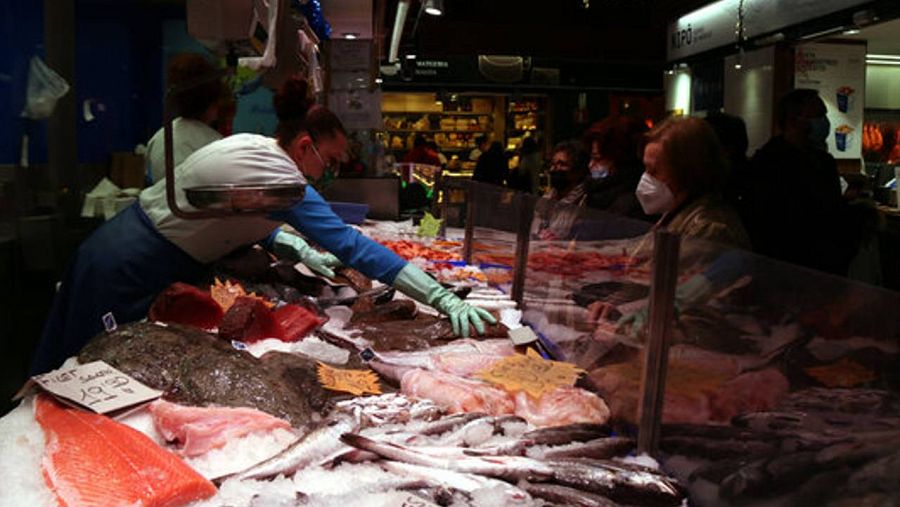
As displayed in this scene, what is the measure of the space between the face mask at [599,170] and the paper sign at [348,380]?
3.59 metres

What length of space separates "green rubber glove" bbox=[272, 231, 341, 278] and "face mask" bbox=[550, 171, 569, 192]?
2451mm

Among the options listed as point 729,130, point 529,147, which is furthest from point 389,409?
point 529,147

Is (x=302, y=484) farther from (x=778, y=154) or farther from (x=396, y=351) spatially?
(x=778, y=154)

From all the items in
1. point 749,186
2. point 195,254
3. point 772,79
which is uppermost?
point 772,79

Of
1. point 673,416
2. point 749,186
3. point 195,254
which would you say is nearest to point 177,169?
point 195,254

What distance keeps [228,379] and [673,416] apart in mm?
1116

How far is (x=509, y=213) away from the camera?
13.1 ft

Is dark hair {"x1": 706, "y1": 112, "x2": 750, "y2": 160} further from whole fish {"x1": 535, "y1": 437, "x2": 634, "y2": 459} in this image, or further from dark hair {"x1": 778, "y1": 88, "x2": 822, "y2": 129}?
whole fish {"x1": 535, "y1": 437, "x2": 634, "y2": 459}

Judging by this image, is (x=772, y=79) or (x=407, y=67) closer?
(x=772, y=79)

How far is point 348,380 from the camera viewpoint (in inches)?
92.4

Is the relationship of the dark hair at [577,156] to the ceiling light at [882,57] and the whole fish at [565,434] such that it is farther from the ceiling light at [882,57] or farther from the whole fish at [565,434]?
the ceiling light at [882,57]

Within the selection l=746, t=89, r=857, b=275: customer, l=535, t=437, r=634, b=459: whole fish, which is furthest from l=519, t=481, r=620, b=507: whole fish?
l=746, t=89, r=857, b=275: customer

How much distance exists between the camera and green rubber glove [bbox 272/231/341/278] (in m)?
4.08

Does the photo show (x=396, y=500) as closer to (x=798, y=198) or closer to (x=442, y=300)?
(x=442, y=300)
